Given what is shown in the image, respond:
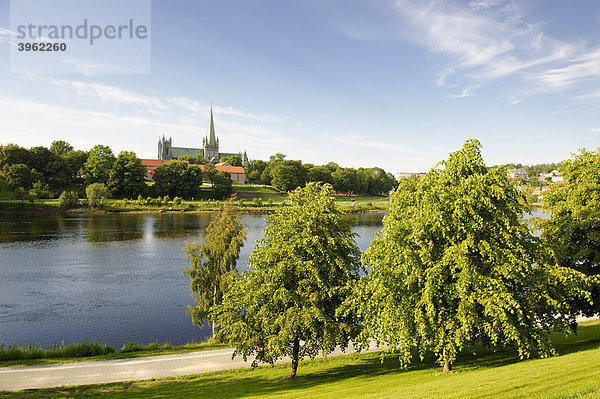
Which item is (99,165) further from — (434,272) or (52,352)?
(434,272)

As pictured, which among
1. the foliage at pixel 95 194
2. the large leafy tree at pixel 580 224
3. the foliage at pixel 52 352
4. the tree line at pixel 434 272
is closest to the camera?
the tree line at pixel 434 272

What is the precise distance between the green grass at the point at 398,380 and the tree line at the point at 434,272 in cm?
95

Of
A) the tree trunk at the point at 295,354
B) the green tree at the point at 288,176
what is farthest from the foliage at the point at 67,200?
the tree trunk at the point at 295,354

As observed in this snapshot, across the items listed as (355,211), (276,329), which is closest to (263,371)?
(276,329)

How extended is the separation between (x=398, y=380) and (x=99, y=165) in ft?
405

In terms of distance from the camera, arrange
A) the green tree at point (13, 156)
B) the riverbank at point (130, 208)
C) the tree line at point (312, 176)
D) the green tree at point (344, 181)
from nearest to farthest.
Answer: the riverbank at point (130, 208), the green tree at point (13, 156), the tree line at point (312, 176), the green tree at point (344, 181)

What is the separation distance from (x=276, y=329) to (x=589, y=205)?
15.5 meters

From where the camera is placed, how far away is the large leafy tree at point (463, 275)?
13047mm

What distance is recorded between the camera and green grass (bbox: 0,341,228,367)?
20.0 metres

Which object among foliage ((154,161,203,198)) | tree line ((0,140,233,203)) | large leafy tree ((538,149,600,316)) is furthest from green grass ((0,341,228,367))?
foliage ((154,161,203,198))

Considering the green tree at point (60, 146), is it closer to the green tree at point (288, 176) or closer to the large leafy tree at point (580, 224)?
the green tree at point (288, 176)

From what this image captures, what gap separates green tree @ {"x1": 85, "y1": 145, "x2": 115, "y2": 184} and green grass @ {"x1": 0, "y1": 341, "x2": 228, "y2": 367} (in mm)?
105046

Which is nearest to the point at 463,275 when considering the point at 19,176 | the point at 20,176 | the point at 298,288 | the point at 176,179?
the point at 298,288

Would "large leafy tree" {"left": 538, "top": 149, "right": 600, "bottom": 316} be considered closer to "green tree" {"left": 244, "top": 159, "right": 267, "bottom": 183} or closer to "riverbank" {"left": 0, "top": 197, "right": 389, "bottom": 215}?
"riverbank" {"left": 0, "top": 197, "right": 389, "bottom": 215}
